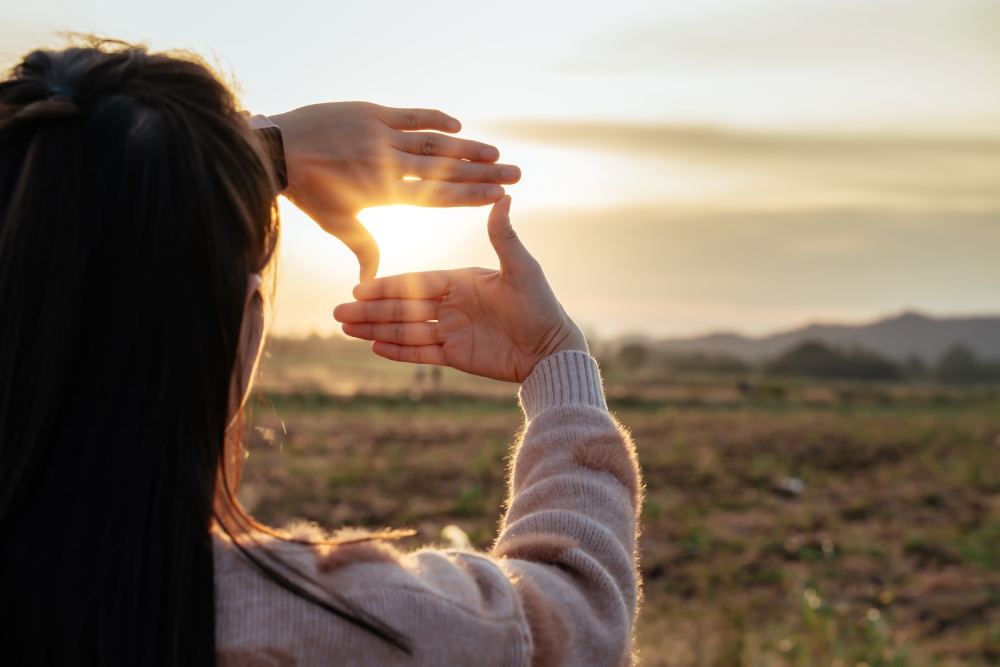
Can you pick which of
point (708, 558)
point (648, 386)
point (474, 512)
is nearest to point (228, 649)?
point (708, 558)

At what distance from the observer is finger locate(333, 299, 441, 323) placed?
1.67 m

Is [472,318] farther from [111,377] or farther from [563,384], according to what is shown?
[111,377]

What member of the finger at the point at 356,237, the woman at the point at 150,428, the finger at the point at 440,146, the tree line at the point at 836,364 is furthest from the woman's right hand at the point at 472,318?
the tree line at the point at 836,364

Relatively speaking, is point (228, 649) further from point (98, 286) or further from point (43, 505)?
point (98, 286)

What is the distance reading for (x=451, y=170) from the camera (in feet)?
5.64

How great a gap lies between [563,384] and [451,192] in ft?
1.77

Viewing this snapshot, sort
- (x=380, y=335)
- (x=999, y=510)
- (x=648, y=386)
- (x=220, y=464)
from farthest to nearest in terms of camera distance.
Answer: (x=648, y=386), (x=999, y=510), (x=380, y=335), (x=220, y=464)

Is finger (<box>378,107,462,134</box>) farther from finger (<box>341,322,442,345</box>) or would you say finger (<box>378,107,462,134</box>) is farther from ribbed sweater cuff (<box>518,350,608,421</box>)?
ribbed sweater cuff (<box>518,350,608,421</box>)

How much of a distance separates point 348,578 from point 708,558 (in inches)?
313

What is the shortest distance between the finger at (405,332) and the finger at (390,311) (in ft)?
0.04

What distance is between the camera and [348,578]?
97cm

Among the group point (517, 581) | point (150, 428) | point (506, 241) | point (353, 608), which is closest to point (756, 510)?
point (506, 241)

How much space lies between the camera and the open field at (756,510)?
19.5 feet

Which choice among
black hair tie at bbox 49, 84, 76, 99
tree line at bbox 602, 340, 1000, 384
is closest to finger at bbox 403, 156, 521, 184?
black hair tie at bbox 49, 84, 76, 99
